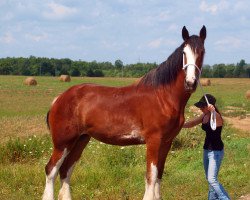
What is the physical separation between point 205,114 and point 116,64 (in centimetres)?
8510

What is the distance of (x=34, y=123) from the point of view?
52.9 feet

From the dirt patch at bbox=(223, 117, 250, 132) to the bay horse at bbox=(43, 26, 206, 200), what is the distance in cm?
960

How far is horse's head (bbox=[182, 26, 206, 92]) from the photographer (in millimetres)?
5016

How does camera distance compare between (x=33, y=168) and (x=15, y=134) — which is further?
(x=15, y=134)

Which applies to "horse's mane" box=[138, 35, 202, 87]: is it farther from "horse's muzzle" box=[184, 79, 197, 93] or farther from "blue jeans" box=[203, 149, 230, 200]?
"blue jeans" box=[203, 149, 230, 200]

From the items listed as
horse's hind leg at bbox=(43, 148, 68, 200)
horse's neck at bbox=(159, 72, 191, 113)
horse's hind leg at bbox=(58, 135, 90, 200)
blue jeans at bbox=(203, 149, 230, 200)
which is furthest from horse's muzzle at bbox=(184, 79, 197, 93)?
horse's hind leg at bbox=(43, 148, 68, 200)

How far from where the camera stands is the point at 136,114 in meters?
5.54

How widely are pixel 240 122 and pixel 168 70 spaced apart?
11.6 metres

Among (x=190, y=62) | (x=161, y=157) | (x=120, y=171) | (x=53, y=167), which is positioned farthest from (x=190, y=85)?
(x=120, y=171)

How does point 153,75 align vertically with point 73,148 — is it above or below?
above

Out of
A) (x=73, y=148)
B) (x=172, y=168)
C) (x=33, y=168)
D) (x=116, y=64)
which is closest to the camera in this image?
(x=73, y=148)

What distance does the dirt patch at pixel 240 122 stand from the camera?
15.1 metres

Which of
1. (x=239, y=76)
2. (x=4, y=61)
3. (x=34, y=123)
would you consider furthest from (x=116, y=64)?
(x=34, y=123)

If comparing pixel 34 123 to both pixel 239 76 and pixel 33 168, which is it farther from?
pixel 239 76
